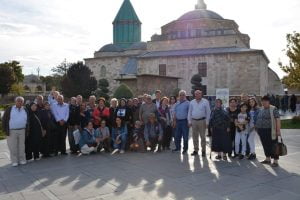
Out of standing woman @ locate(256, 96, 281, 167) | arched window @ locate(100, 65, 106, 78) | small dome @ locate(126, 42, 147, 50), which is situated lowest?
standing woman @ locate(256, 96, 281, 167)

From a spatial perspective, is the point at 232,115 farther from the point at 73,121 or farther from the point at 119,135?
the point at 73,121

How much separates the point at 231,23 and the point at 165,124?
35.3m

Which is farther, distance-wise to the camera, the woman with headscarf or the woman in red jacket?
the woman with headscarf

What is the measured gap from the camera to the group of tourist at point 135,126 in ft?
27.4

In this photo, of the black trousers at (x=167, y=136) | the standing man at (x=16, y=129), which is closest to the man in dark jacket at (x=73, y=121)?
the standing man at (x=16, y=129)

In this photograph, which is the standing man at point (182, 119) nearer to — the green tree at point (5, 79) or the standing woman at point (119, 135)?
the standing woman at point (119, 135)

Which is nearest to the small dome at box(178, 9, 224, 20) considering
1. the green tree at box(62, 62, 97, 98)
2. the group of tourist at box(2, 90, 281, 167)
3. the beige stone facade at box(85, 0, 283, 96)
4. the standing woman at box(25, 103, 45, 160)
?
the beige stone facade at box(85, 0, 283, 96)

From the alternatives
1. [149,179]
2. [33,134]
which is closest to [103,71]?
[33,134]

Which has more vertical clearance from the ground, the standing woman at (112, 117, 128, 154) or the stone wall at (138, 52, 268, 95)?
the stone wall at (138, 52, 268, 95)

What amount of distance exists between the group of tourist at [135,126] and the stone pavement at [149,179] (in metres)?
0.53

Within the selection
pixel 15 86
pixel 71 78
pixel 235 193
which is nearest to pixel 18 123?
pixel 235 193

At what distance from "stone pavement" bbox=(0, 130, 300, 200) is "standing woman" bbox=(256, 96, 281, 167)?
40cm

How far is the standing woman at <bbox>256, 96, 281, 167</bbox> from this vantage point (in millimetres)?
7656

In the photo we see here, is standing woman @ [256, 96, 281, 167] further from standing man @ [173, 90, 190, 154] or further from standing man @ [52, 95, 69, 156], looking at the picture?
standing man @ [52, 95, 69, 156]
